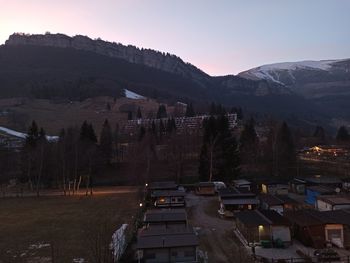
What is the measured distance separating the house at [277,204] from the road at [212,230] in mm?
4951

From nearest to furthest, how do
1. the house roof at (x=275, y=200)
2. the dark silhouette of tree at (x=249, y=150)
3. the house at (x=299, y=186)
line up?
the house roof at (x=275, y=200), the house at (x=299, y=186), the dark silhouette of tree at (x=249, y=150)

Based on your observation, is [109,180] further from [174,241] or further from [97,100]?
[97,100]

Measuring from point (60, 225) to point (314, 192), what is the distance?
89.8 ft

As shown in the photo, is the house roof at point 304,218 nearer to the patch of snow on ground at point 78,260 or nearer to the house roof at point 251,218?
the house roof at point 251,218

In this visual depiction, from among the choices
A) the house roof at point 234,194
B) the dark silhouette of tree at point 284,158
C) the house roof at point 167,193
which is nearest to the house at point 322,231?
the house roof at point 234,194

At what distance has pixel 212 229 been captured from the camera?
36031 mm

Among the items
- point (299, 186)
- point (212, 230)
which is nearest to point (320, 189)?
point (299, 186)

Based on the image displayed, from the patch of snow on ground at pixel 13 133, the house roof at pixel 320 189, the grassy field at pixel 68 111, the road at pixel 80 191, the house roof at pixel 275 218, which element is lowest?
the road at pixel 80 191

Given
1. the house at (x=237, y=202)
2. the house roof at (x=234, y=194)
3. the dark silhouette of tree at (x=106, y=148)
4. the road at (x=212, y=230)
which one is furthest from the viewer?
the dark silhouette of tree at (x=106, y=148)

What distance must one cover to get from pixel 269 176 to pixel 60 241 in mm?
41274

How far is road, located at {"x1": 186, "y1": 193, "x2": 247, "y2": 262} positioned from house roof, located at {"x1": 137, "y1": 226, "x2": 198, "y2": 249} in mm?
1917

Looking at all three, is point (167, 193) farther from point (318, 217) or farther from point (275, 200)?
point (318, 217)

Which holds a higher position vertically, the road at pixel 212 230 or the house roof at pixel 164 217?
the house roof at pixel 164 217

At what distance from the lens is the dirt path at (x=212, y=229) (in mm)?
28828
